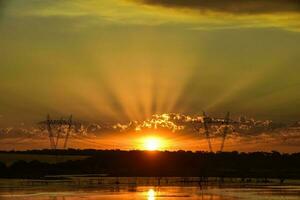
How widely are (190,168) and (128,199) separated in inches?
4473

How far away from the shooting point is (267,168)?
176375 millimetres

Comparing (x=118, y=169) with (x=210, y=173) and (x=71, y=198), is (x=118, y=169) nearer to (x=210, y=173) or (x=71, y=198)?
(x=210, y=173)

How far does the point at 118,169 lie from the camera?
590 ft

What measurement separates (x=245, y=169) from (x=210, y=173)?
1729cm

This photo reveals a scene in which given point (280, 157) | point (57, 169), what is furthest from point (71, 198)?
point (280, 157)

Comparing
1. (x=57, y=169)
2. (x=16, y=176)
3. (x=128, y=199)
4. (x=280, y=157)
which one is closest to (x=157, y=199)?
(x=128, y=199)

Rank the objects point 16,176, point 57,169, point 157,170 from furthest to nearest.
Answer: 1. point 157,170
2. point 57,169
3. point 16,176

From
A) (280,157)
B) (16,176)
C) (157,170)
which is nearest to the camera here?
(16,176)

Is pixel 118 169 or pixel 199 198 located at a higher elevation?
pixel 118 169

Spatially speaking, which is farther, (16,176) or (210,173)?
(210,173)

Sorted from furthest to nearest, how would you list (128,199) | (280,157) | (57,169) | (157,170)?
(280,157) < (157,170) < (57,169) < (128,199)

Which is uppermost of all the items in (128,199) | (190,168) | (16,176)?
(190,168)

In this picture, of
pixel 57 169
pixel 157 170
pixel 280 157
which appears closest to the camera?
pixel 57 169

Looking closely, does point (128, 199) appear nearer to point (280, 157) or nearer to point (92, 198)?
point (92, 198)
